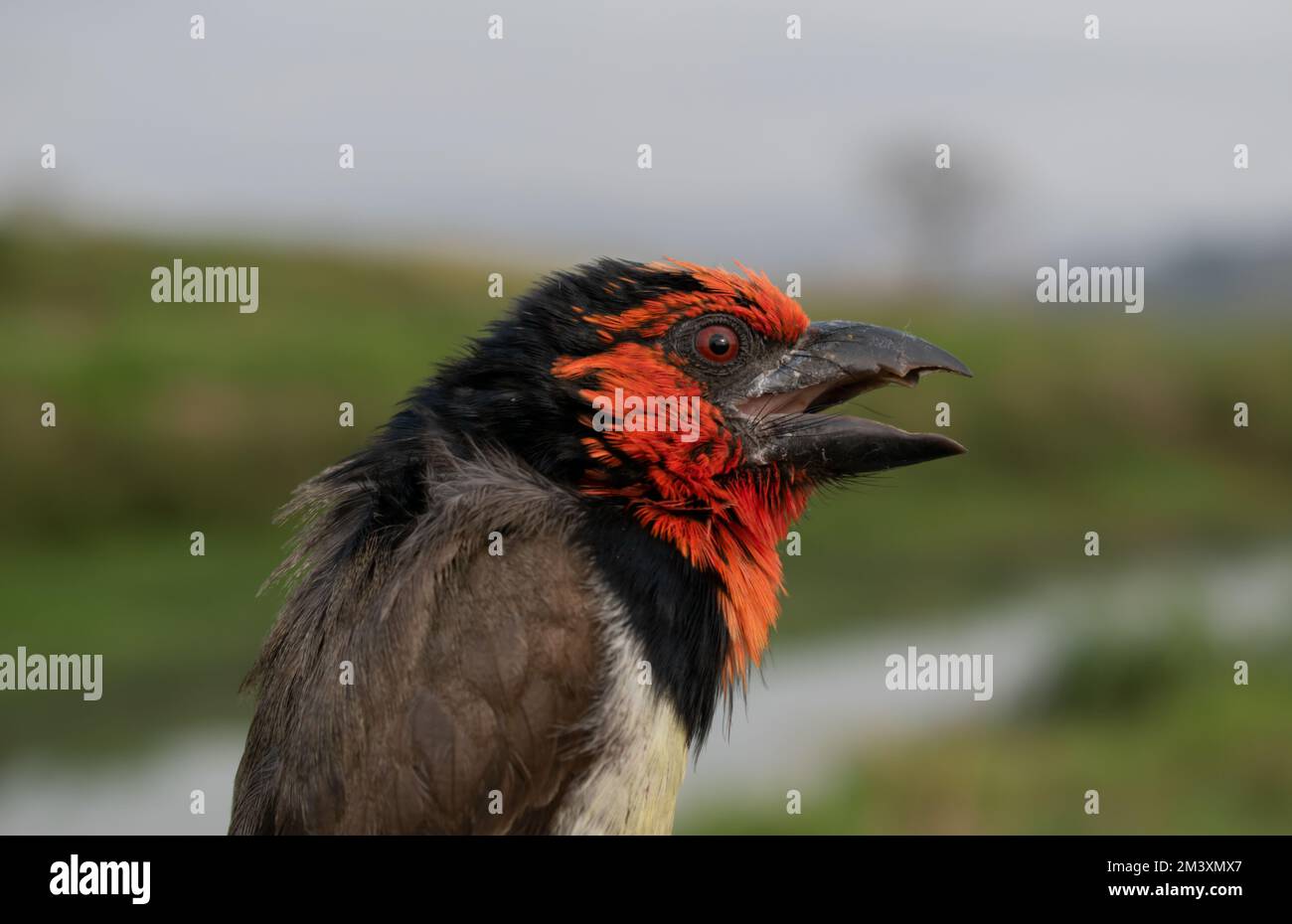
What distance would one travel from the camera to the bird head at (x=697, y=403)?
4211 millimetres

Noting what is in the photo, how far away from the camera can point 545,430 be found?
4.23 metres

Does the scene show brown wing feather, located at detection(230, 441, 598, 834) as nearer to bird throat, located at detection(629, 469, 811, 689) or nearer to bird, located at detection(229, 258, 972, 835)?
bird, located at detection(229, 258, 972, 835)

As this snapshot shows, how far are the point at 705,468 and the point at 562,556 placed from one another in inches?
23.8

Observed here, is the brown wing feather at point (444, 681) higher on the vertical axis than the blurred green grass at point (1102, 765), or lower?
higher

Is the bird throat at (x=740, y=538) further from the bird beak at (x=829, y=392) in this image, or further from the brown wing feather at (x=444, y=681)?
the brown wing feather at (x=444, y=681)

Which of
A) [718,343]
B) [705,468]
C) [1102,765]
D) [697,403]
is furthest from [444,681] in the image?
[1102,765]

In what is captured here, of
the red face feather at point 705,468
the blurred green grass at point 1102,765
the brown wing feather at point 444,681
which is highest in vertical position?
the red face feather at point 705,468

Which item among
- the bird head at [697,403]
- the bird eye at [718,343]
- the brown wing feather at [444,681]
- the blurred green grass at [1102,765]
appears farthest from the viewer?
the blurred green grass at [1102,765]

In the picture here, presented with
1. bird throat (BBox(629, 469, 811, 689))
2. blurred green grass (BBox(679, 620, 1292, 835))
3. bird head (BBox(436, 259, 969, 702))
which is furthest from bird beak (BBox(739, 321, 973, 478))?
blurred green grass (BBox(679, 620, 1292, 835))

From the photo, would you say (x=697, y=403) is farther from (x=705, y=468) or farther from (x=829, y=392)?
(x=829, y=392)

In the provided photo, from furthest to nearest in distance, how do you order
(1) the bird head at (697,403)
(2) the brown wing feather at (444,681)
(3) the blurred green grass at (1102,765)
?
1. (3) the blurred green grass at (1102,765)
2. (1) the bird head at (697,403)
3. (2) the brown wing feather at (444,681)

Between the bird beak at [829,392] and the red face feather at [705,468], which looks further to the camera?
the bird beak at [829,392]

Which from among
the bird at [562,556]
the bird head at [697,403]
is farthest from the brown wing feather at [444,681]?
the bird head at [697,403]

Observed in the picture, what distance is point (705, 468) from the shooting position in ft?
14.1
